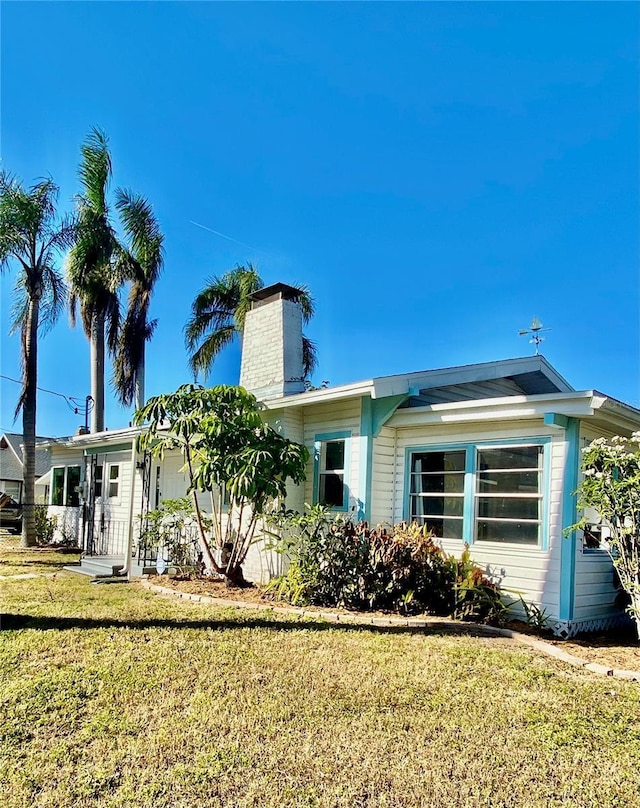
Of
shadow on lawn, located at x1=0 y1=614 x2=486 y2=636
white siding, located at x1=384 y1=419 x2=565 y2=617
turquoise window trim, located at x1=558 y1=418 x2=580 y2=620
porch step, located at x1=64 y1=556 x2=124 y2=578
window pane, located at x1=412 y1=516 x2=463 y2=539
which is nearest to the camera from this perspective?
shadow on lawn, located at x1=0 y1=614 x2=486 y2=636

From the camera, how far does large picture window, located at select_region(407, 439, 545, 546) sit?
24.3ft

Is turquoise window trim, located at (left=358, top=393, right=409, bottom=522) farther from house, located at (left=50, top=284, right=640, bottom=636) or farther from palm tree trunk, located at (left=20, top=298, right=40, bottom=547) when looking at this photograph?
palm tree trunk, located at (left=20, top=298, right=40, bottom=547)

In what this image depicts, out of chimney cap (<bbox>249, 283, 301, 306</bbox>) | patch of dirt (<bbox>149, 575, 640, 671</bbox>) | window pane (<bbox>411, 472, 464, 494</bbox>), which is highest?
chimney cap (<bbox>249, 283, 301, 306</bbox>)

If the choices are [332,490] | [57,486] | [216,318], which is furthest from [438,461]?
[216,318]

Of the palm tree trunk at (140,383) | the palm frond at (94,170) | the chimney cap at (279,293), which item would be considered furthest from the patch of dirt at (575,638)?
the palm frond at (94,170)

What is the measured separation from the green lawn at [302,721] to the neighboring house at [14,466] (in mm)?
24858

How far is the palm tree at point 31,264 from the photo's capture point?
13422mm

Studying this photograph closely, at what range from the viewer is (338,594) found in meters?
7.64

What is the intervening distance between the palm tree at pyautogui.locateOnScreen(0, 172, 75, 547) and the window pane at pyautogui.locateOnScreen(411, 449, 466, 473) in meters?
10.4

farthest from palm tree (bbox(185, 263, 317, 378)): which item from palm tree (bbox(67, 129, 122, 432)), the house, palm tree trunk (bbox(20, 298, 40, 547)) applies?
the house

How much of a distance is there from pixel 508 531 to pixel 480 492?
65 centimetres

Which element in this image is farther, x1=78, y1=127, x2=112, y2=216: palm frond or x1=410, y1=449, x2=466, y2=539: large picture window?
x1=78, y1=127, x2=112, y2=216: palm frond

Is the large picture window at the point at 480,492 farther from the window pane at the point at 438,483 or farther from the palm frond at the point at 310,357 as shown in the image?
the palm frond at the point at 310,357

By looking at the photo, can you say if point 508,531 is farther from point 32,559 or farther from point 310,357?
point 310,357
